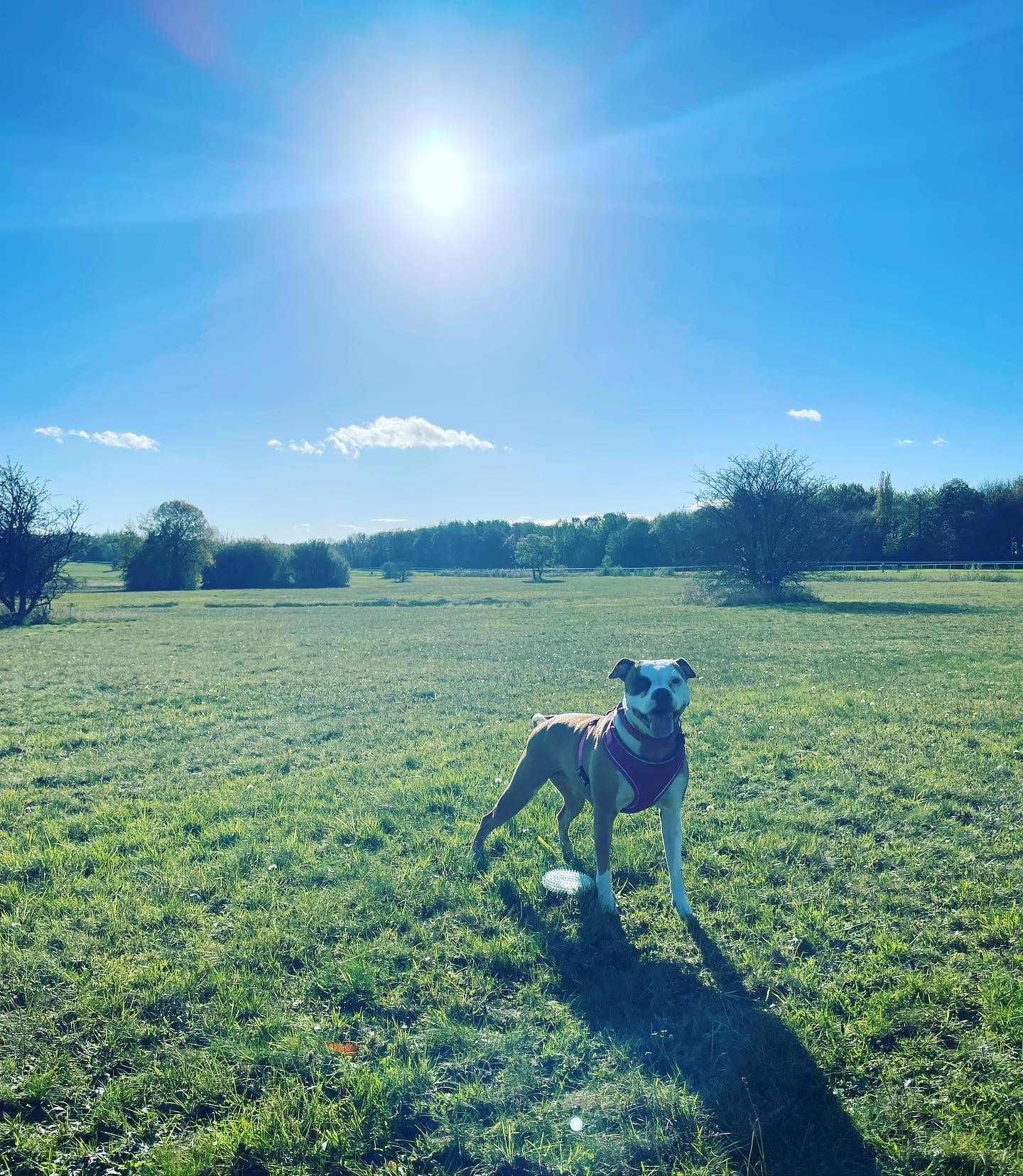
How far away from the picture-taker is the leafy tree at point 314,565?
3150 inches

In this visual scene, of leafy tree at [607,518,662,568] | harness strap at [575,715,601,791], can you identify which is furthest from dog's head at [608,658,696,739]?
leafy tree at [607,518,662,568]

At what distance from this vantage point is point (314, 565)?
80.2 m

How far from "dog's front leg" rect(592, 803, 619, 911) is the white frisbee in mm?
274

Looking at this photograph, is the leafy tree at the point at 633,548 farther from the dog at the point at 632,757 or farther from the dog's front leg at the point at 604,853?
the dog's front leg at the point at 604,853

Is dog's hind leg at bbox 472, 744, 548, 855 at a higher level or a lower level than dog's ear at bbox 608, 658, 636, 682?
lower

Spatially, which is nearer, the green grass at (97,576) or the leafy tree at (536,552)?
the green grass at (97,576)

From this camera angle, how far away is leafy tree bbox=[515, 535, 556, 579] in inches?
3250

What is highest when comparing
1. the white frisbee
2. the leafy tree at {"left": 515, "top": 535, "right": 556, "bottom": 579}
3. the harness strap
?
the leafy tree at {"left": 515, "top": 535, "right": 556, "bottom": 579}

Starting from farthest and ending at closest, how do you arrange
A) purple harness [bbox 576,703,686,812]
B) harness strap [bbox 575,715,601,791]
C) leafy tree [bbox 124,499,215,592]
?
leafy tree [bbox 124,499,215,592] < harness strap [bbox 575,715,601,791] < purple harness [bbox 576,703,686,812]

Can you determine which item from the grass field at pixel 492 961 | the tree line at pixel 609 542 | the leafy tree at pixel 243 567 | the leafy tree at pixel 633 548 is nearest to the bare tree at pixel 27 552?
the tree line at pixel 609 542

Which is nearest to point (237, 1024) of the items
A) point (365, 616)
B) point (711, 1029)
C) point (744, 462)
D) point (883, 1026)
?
point (711, 1029)

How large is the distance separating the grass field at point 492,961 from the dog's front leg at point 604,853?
0.15 metres

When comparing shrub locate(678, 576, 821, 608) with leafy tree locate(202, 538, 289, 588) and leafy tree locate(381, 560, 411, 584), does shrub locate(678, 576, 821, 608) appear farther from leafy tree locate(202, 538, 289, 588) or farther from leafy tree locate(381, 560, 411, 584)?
leafy tree locate(202, 538, 289, 588)

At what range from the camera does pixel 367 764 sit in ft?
26.5
